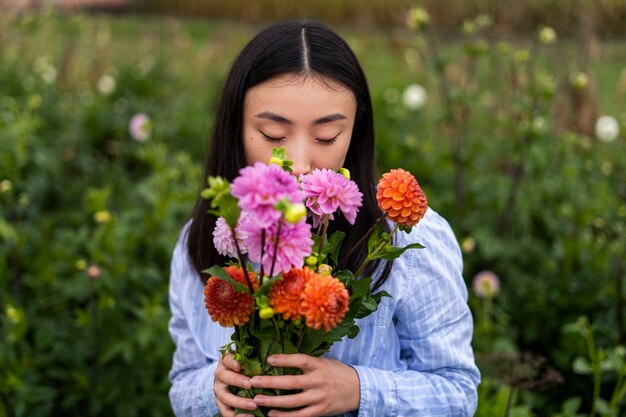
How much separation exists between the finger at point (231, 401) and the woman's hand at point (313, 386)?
14mm

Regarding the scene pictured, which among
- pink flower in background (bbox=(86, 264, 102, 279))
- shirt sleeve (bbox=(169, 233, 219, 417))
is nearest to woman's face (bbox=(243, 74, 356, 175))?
shirt sleeve (bbox=(169, 233, 219, 417))

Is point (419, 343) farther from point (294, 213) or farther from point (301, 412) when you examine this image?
point (294, 213)

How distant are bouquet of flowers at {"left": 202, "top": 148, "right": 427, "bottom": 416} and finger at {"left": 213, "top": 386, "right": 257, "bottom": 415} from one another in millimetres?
17

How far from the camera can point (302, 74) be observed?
1185mm

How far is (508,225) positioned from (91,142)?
1.94 metres

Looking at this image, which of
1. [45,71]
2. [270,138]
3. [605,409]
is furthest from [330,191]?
[45,71]

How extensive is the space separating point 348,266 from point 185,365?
1.43 feet

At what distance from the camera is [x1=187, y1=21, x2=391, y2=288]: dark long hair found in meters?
1.21

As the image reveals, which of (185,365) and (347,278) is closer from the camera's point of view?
(347,278)

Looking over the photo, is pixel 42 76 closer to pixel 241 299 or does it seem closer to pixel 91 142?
pixel 91 142

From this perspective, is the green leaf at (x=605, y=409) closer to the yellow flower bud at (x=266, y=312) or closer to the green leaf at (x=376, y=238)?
the green leaf at (x=376, y=238)

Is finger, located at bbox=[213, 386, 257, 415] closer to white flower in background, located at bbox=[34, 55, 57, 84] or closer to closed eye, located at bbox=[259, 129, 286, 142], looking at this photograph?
closed eye, located at bbox=[259, 129, 286, 142]

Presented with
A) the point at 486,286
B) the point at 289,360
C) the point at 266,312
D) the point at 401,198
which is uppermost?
the point at 401,198

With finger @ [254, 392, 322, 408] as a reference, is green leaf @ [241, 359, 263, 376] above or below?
above
